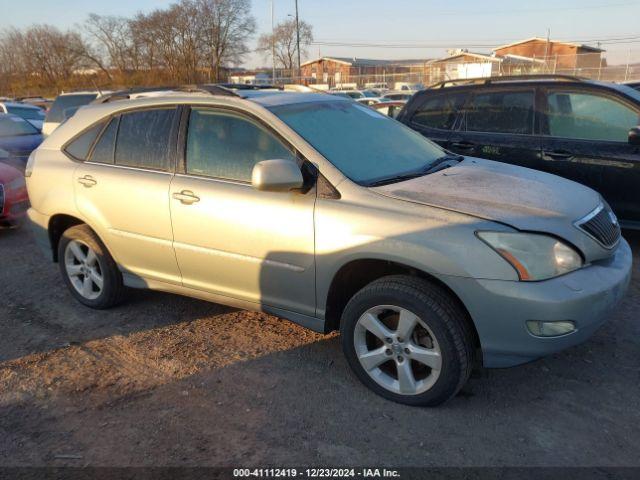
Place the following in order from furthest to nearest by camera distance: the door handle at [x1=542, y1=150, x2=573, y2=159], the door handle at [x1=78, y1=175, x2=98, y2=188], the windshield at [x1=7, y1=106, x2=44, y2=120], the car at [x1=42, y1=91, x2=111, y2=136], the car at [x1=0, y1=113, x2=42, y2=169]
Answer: the windshield at [x1=7, y1=106, x2=44, y2=120], the car at [x1=42, y1=91, x2=111, y2=136], the car at [x1=0, y1=113, x2=42, y2=169], the door handle at [x1=542, y1=150, x2=573, y2=159], the door handle at [x1=78, y1=175, x2=98, y2=188]

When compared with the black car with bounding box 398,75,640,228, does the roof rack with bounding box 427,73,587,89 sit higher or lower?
higher

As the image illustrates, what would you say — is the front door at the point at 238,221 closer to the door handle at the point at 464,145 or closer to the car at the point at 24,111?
the door handle at the point at 464,145

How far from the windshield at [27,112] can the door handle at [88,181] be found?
12.8 meters

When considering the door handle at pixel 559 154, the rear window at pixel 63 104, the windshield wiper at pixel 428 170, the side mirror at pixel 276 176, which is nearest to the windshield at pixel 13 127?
the rear window at pixel 63 104

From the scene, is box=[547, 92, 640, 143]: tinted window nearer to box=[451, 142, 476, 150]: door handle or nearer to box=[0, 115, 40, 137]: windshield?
box=[451, 142, 476, 150]: door handle

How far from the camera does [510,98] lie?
5.98 metres

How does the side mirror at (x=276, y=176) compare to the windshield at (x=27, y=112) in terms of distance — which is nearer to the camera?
the side mirror at (x=276, y=176)

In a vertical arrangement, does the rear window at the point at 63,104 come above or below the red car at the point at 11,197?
above

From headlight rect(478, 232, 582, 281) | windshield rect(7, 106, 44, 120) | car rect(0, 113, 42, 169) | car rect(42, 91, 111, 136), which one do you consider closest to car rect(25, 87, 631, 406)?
headlight rect(478, 232, 582, 281)

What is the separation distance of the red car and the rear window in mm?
5924

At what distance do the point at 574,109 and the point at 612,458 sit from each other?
408 centimetres

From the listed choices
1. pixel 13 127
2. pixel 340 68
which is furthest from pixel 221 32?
pixel 13 127

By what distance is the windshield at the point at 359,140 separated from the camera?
Answer: 3.33m

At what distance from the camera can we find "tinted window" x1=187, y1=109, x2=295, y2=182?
3.43 m
